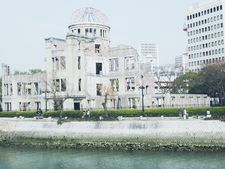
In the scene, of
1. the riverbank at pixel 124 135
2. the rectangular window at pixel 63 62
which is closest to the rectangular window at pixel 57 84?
the rectangular window at pixel 63 62

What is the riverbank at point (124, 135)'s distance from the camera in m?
39.8

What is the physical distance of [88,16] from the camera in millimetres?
79750

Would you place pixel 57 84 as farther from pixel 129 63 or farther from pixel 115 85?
pixel 129 63

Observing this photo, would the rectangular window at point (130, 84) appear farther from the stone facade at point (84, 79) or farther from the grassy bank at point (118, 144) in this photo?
the grassy bank at point (118, 144)

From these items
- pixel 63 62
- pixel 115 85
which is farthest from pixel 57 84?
pixel 115 85

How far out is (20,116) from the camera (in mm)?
58344

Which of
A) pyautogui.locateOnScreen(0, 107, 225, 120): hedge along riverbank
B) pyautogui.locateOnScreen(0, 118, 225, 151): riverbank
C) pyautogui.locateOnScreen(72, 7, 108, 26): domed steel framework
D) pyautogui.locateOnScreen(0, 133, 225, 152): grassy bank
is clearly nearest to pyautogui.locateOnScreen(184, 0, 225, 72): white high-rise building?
pyautogui.locateOnScreen(72, 7, 108, 26): domed steel framework

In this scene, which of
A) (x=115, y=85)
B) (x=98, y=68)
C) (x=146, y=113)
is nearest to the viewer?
(x=146, y=113)

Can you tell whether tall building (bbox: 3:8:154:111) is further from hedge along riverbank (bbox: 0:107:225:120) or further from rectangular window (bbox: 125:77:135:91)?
hedge along riverbank (bbox: 0:107:225:120)

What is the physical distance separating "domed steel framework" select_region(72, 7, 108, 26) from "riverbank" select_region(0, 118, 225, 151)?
31.4m

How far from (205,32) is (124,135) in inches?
2896

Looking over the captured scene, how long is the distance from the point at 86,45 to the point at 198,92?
2453 cm

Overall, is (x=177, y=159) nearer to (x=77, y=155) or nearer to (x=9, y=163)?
(x=77, y=155)

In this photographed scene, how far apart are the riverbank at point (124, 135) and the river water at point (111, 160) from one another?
2.06m
